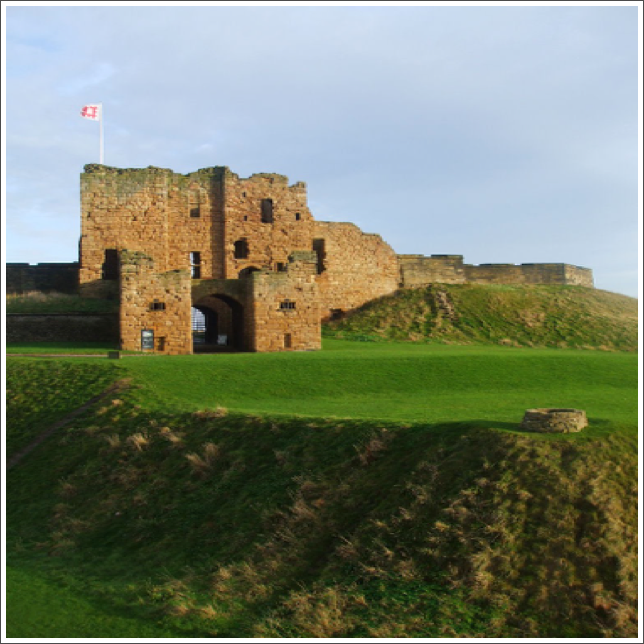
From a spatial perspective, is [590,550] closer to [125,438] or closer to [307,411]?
[307,411]

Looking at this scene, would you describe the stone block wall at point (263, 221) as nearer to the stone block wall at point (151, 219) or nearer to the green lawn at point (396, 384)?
the stone block wall at point (151, 219)

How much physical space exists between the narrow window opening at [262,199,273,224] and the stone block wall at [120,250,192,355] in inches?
499

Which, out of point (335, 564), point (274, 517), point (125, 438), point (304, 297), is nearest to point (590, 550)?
point (335, 564)

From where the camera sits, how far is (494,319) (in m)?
41.8

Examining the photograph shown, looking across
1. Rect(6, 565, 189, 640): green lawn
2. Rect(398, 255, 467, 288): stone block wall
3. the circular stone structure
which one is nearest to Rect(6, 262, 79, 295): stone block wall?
Rect(398, 255, 467, 288): stone block wall

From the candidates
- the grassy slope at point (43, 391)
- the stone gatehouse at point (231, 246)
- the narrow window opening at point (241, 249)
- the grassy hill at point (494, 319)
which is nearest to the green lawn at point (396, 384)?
the grassy slope at point (43, 391)

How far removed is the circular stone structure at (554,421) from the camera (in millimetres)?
13820

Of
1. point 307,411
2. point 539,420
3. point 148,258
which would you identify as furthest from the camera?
point 148,258

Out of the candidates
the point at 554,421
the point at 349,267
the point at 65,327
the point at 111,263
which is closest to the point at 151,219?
the point at 111,263

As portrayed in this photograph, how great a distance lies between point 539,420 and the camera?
13.9 metres

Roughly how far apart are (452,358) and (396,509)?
13.7 metres

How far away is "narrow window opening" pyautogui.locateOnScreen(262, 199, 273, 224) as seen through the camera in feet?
139

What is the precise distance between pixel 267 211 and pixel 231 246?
3.09 m

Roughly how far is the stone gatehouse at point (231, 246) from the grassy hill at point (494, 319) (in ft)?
7.11
